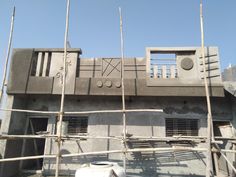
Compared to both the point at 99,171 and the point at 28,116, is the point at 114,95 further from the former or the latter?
the point at 28,116

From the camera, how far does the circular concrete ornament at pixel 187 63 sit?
8.79 m

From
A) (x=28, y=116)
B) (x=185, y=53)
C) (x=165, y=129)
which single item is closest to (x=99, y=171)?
(x=165, y=129)

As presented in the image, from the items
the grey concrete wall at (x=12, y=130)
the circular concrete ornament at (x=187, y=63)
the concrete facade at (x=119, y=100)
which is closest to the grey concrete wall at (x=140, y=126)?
the concrete facade at (x=119, y=100)

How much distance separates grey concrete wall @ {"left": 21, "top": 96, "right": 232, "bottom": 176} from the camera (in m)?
8.27

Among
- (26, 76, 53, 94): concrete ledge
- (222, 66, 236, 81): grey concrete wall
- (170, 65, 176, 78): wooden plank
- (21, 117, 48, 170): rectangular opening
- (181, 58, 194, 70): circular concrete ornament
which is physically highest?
(222, 66, 236, 81): grey concrete wall

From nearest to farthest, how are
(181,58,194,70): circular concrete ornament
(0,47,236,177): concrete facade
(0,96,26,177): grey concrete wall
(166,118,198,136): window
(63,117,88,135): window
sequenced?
1. (0,96,26,177): grey concrete wall
2. (0,47,236,177): concrete facade
3. (181,58,194,70): circular concrete ornament
4. (166,118,198,136): window
5. (63,117,88,135): window

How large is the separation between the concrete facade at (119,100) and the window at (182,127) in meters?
0.24

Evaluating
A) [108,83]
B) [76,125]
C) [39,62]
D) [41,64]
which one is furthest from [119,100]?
[39,62]

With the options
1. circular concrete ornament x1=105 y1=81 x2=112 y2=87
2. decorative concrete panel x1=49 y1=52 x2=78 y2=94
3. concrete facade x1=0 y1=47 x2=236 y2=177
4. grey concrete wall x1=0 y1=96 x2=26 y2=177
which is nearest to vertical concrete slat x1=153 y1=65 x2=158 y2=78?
concrete facade x1=0 y1=47 x2=236 y2=177

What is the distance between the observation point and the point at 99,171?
201 inches

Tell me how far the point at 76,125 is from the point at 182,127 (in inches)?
213

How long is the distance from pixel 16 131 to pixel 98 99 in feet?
13.8

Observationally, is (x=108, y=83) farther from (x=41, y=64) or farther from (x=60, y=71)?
(x=41, y=64)

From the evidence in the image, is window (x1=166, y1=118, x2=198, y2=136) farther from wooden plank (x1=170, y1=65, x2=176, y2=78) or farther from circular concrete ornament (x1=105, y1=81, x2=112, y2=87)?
circular concrete ornament (x1=105, y1=81, x2=112, y2=87)
